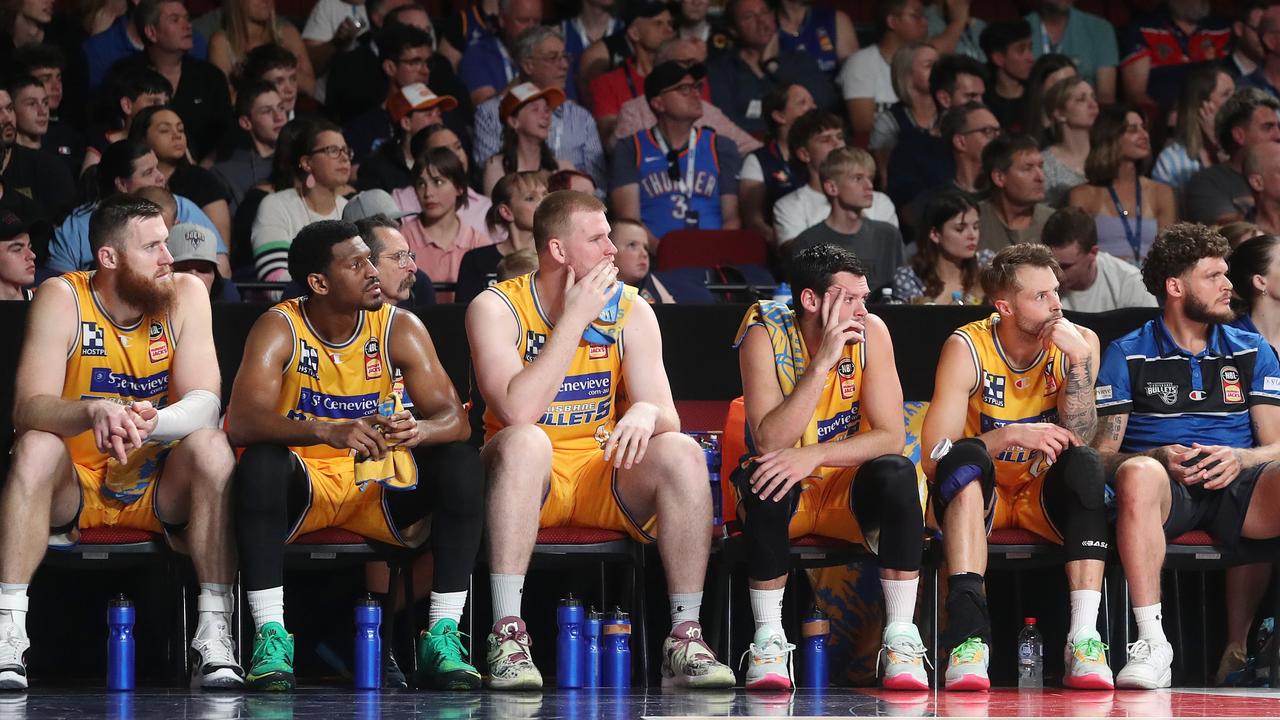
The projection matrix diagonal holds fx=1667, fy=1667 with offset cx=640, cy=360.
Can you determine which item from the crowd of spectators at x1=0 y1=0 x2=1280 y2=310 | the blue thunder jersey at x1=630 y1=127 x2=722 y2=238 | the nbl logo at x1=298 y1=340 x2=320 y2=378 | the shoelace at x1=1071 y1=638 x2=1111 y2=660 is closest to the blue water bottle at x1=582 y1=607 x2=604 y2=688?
the nbl logo at x1=298 y1=340 x2=320 y2=378

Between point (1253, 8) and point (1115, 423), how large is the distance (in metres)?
5.82

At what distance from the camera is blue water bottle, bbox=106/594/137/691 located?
5059 mm

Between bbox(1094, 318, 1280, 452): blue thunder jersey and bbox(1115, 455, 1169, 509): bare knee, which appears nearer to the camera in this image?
bbox(1115, 455, 1169, 509): bare knee

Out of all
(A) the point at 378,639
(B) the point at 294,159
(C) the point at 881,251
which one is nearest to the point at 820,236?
(C) the point at 881,251

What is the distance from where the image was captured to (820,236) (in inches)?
318

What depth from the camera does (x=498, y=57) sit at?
9.69 meters

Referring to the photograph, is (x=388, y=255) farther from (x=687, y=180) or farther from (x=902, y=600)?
(x=687, y=180)

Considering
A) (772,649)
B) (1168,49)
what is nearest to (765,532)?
(772,649)

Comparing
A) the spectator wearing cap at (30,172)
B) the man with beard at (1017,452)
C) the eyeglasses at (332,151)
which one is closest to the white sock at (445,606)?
the man with beard at (1017,452)

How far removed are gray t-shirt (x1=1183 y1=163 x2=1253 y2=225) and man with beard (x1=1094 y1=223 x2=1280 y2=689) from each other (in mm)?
2917

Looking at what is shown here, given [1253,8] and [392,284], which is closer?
[392,284]

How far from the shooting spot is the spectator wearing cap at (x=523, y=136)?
8.58m

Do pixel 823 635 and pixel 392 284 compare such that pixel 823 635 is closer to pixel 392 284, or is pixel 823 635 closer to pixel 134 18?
pixel 392 284

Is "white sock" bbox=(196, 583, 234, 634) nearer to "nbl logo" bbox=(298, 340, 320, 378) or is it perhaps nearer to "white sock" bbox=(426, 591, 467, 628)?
"white sock" bbox=(426, 591, 467, 628)
